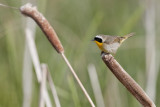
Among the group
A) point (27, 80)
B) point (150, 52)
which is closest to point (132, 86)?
point (27, 80)

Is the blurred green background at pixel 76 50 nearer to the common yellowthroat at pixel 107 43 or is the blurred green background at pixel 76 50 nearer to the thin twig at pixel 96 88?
the thin twig at pixel 96 88

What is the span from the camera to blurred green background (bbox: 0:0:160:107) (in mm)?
2447

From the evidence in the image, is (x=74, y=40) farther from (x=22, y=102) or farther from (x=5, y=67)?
(x=22, y=102)

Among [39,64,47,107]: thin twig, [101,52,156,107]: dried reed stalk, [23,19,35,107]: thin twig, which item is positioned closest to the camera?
[101,52,156,107]: dried reed stalk

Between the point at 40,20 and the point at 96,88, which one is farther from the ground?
the point at 40,20

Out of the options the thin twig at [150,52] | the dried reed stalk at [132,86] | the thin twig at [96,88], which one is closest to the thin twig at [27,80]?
the thin twig at [96,88]

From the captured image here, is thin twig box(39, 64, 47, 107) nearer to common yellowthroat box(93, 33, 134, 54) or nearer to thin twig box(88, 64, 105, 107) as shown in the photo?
common yellowthroat box(93, 33, 134, 54)

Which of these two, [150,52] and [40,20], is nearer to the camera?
[40,20]

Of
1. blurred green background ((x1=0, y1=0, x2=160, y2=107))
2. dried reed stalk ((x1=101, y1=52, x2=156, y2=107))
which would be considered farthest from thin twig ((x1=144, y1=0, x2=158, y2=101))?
dried reed stalk ((x1=101, y1=52, x2=156, y2=107))

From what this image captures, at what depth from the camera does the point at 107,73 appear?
2.63 m

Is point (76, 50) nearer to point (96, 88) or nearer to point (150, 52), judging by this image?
point (150, 52)

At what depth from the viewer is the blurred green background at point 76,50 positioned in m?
2.45

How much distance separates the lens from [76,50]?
344 centimetres

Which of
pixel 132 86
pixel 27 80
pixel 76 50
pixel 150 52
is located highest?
pixel 76 50
